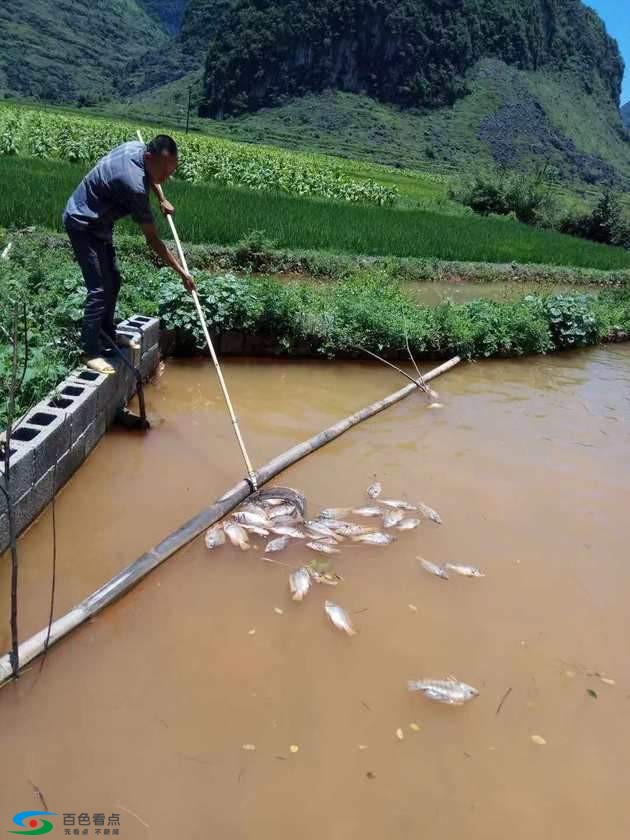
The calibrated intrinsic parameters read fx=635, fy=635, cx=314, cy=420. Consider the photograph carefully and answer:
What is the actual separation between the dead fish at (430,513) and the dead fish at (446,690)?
1473 millimetres

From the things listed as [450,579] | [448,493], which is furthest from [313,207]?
[450,579]

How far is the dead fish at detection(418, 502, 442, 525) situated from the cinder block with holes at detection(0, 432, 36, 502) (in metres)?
2.45

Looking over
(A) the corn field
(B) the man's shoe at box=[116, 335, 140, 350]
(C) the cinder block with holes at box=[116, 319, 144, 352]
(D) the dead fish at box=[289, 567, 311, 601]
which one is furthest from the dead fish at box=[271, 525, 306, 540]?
(A) the corn field

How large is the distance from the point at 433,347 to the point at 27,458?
556 cm

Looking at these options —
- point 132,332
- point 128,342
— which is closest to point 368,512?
point 128,342

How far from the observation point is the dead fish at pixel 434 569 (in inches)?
144

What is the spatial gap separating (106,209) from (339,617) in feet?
10.5

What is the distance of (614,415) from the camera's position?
6.90 meters

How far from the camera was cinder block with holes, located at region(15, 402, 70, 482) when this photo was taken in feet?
11.5

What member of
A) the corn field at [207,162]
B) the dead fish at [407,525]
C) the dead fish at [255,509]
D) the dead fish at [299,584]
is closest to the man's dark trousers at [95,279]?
the dead fish at [255,509]

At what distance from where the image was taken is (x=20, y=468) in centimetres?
326

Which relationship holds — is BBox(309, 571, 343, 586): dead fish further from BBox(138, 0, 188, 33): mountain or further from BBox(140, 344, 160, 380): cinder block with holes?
BBox(138, 0, 188, 33): mountain

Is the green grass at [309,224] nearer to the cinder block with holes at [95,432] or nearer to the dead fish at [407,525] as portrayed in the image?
the cinder block with holes at [95,432]

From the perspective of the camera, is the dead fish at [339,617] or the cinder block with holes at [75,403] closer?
the dead fish at [339,617]
